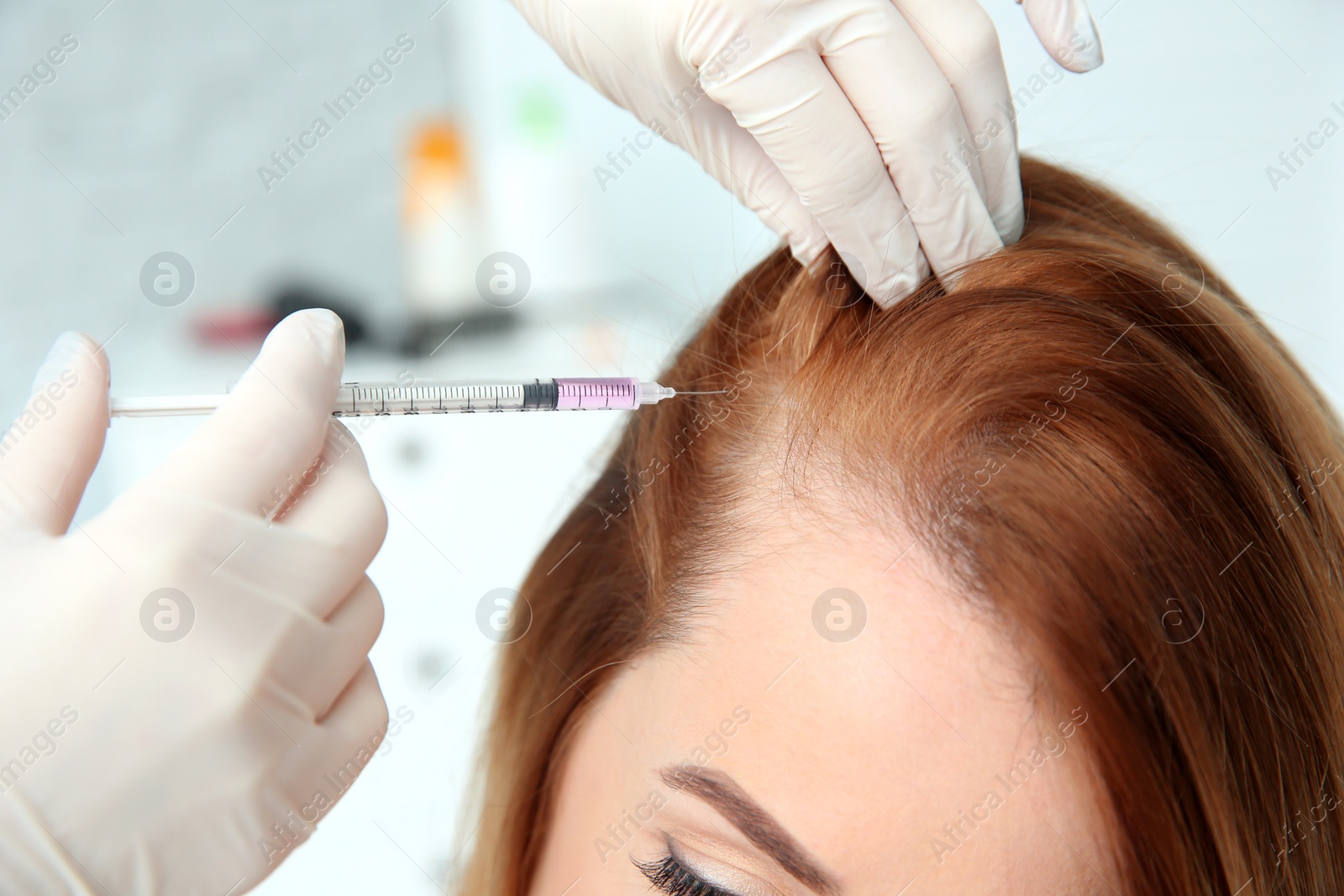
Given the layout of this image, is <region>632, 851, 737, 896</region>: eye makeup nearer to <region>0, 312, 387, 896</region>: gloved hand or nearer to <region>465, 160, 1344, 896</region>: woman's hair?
<region>465, 160, 1344, 896</region>: woman's hair

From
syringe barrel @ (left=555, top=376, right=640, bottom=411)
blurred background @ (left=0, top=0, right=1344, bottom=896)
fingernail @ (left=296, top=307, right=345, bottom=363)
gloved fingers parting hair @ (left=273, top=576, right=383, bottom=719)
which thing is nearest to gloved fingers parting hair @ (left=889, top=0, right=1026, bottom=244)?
syringe barrel @ (left=555, top=376, right=640, bottom=411)

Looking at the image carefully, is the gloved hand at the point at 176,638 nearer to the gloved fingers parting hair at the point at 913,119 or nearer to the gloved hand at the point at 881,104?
the gloved hand at the point at 881,104

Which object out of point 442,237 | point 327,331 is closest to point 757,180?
point 327,331

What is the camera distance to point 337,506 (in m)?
0.97

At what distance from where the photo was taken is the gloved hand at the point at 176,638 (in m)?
0.82

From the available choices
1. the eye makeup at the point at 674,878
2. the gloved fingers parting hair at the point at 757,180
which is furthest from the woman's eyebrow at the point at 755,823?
the gloved fingers parting hair at the point at 757,180

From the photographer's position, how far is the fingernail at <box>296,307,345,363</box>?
3.31 feet

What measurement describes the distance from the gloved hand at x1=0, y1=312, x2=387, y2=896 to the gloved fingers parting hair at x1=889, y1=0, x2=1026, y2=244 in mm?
863

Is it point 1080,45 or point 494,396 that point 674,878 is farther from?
point 1080,45

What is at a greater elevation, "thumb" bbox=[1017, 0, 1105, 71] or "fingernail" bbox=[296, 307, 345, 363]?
"thumb" bbox=[1017, 0, 1105, 71]

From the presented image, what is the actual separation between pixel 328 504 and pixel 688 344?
668 mm

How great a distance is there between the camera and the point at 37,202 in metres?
2.55

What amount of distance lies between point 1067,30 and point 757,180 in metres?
0.48

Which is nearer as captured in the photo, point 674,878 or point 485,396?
point 674,878
